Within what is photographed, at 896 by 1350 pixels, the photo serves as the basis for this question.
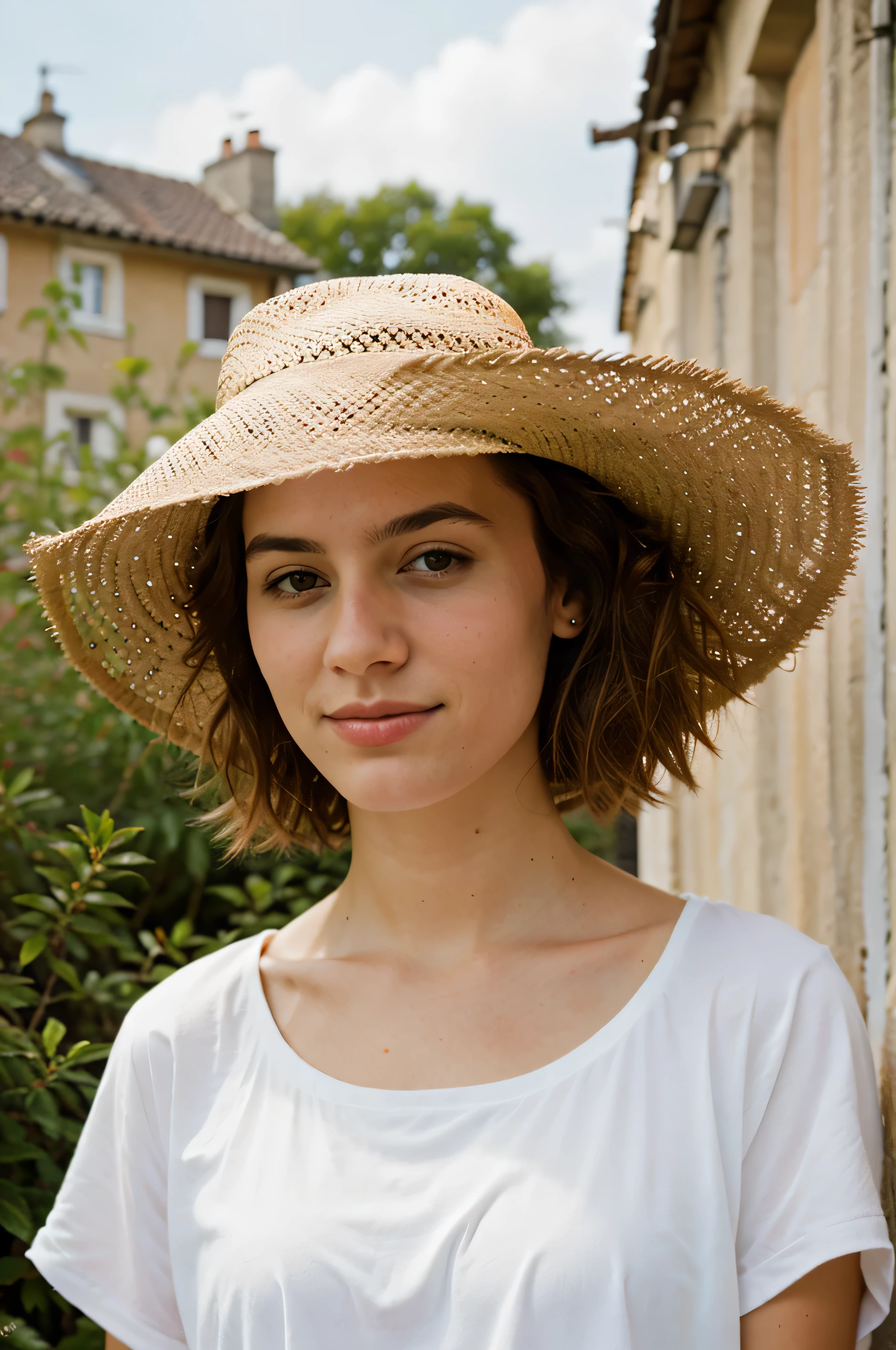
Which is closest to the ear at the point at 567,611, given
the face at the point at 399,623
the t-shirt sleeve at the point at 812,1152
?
the face at the point at 399,623

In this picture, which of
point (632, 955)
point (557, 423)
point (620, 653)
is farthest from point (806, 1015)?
point (557, 423)

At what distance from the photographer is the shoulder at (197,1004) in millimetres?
1675

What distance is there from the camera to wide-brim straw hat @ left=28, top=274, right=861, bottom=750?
1.38 m

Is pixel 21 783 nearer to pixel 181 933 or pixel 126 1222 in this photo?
pixel 181 933

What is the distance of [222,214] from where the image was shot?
23.5 metres

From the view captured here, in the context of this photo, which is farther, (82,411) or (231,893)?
(82,411)

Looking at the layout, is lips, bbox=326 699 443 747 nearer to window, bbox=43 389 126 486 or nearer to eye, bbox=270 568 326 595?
eye, bbox=270 568 326 595

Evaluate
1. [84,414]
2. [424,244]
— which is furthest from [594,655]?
[424,244]

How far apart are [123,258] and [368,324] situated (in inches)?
835

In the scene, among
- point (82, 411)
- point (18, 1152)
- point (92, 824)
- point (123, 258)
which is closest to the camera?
point (18, 1152)

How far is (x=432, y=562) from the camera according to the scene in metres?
1.45

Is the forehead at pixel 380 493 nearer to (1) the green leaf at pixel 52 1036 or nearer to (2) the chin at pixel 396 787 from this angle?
(2) the chin at pixel 396 787

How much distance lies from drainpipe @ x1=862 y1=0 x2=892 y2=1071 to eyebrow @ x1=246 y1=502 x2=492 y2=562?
674 millimetres

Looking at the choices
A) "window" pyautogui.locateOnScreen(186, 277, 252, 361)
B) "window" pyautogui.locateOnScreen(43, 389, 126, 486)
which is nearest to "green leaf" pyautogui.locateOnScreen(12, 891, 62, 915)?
"window" pyautogui.locateOnScreen(43, 389, 126, 486)
